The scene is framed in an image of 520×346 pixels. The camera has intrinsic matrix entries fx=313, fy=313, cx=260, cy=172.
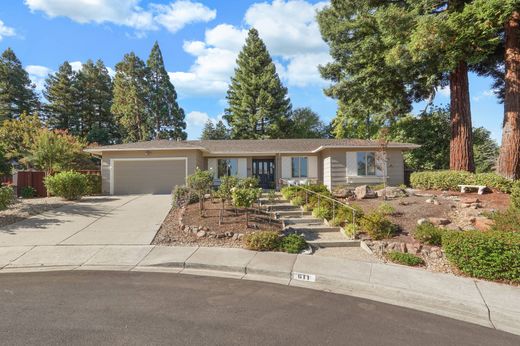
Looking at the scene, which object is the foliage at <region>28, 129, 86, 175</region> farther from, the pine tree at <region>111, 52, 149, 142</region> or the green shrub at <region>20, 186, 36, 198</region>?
the pine tree at <region>111, 52, 149, 142</region>

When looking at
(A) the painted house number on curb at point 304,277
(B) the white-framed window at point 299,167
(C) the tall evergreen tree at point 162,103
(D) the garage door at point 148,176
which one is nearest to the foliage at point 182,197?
(D) the garage door at point 148,176

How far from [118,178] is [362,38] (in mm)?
16030

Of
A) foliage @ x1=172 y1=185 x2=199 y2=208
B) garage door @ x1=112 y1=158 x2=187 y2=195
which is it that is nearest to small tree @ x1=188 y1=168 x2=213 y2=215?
foliage @ x1=172 y1=185 x2=199 y2=208

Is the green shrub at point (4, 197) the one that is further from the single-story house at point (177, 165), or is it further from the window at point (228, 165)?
the window at point (228, 165)

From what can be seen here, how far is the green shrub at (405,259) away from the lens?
695cm

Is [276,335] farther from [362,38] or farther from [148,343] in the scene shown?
[362,38]

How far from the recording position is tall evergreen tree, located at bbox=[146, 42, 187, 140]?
37.4m

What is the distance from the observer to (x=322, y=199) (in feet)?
38.1

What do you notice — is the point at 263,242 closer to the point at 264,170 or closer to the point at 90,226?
the point at 90,226

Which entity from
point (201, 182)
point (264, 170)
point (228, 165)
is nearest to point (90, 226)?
point (201, 182)

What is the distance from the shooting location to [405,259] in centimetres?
701

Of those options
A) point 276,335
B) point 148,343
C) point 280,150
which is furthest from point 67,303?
point 280,150

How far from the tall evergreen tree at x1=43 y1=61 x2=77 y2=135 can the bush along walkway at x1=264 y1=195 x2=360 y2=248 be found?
37.1 m

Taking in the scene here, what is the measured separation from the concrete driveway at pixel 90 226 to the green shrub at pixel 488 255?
24.4 feet
